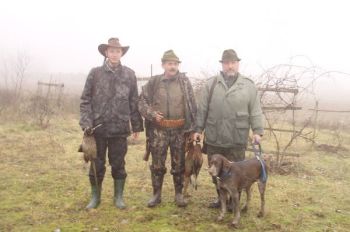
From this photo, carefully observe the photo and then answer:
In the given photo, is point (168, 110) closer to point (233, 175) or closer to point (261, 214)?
point (233, 175)

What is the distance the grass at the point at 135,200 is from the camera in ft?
18.5

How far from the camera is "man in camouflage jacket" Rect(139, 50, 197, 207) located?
5.92m

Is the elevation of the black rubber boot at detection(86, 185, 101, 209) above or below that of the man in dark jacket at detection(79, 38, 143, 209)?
below

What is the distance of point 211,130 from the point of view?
5828 millimetres

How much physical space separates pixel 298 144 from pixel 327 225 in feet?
26.9

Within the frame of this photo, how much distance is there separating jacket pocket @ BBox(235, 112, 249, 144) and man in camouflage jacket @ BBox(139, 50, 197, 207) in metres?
0.69

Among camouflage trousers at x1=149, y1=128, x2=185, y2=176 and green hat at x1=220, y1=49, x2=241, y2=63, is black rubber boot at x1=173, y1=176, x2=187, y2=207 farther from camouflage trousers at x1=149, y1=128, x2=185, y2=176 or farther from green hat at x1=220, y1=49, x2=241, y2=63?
green hat at x1=220, y1=49, x2=241, y2=63

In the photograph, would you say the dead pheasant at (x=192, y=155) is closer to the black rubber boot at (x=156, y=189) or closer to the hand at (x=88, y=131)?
the black rubber boot at (x=156, y=189)

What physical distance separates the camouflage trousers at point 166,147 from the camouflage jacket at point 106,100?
0.50 metres

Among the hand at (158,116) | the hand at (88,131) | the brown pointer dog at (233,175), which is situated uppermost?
the hand at (158,116)

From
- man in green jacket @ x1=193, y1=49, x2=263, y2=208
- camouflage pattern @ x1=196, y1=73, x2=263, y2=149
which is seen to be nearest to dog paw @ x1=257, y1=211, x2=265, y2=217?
man in green jacket @ x1=193, y1=49, x2=263, y2=208

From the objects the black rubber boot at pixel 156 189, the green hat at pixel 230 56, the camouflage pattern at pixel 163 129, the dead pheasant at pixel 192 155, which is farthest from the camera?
the black rubber boot at pixel 156 189

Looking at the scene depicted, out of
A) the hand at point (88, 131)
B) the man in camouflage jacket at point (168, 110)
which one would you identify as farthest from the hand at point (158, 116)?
the hand at point (88, 131)

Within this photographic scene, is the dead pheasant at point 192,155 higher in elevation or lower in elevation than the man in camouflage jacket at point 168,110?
lower
